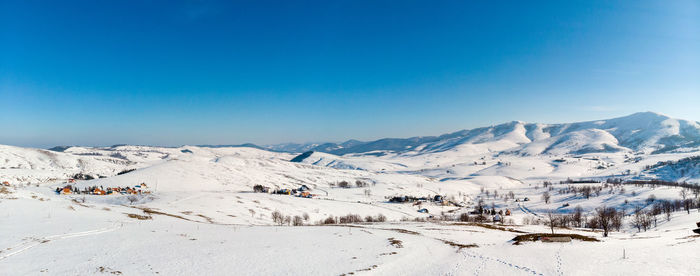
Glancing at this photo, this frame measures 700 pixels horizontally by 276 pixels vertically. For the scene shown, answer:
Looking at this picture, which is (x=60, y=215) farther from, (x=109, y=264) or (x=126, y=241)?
(x=109, y=264)

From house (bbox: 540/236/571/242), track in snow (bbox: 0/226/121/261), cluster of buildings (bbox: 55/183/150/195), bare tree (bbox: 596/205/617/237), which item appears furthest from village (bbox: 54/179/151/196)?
bare tree (bbox: 596/205/617/237)

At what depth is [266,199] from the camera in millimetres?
134375

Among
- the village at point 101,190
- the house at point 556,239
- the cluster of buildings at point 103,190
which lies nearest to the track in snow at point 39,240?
the house at point 556,239

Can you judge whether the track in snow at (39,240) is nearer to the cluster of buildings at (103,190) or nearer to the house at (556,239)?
the house at (556,239)

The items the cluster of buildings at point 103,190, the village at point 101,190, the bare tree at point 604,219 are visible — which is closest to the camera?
the bare tree at point 604,219

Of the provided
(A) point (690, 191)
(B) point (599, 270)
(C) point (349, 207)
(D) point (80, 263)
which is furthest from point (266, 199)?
(A) point (690, 191)

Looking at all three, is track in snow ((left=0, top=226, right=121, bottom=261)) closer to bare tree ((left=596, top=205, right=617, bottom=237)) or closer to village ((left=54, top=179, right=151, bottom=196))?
bare tree ((left=596, top=205, right=617, bottom=237))

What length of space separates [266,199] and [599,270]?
126207mm

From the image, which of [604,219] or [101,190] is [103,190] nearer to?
[101,190]

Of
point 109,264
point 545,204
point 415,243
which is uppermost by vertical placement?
point 109,264

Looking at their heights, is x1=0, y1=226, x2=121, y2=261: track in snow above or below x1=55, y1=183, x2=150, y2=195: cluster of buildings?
above

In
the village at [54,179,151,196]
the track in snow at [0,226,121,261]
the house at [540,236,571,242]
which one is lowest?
the village at [54,179,151,196]

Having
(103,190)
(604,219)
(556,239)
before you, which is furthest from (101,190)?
(604,219)

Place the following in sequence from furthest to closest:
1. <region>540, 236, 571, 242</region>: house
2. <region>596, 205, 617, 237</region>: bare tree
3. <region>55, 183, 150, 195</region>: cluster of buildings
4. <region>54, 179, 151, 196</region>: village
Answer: <region>54, 179, 151, 196</region>: village → <region>55, 183, 150, 195</region>: cluster of buildings → <region>596, 205, 617, 237</region>: bare tree → <region>540, 236, 571, 242</region>: house
